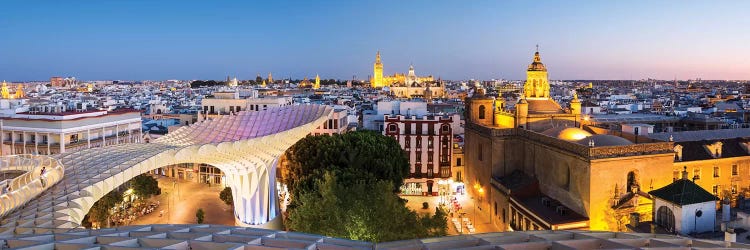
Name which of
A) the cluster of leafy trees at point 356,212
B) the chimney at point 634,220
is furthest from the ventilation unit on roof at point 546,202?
the cluster of leafy trees at point 356,212

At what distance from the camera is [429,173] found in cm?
4856

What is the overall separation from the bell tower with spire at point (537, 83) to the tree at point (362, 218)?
70.1ft

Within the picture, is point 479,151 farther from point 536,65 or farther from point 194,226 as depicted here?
point 194,226

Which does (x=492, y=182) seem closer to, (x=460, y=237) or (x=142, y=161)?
(x=142, y=161)

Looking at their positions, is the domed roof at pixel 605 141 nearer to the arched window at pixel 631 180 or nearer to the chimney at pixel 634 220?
the arched window at pixel 631 180

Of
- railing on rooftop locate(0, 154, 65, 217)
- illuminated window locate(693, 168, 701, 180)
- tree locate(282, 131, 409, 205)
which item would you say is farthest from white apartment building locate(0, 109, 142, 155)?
illuminated window locate(693, 168, 701, 180)

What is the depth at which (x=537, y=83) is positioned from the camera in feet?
143

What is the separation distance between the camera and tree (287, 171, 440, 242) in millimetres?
23859

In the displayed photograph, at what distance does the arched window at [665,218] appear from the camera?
27.1 meters

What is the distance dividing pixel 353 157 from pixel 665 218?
60.0 feet

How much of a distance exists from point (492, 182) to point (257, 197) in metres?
16.6

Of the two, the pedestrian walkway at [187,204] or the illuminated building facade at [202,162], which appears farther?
the pedestrian walkway at [187,204]

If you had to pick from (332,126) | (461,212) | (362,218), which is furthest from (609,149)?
(332,126)

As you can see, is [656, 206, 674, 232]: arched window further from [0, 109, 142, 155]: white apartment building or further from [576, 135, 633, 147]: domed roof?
[0, 109, 142, 155]: white apartment building
